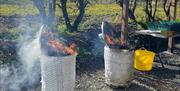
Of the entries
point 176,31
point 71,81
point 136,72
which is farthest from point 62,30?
point 71,81

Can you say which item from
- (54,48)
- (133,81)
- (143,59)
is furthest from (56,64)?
(143,59)

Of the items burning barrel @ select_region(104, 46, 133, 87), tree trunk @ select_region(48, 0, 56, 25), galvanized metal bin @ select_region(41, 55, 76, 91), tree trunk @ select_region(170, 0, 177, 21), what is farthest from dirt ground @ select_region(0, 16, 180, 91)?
tree trunk @ select_region(170, 0, 177, 21)

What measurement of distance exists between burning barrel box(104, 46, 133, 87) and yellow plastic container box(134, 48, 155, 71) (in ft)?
2.05

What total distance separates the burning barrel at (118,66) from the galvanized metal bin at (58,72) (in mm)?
1138

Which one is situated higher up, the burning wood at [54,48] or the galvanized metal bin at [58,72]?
the burning wood at [54,48]

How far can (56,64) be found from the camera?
487cm

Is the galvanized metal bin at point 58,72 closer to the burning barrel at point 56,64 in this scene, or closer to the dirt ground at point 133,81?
the burning barrel at point 56,64

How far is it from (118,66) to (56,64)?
146 centimetres

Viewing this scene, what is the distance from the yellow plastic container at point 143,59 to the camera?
6529 mm

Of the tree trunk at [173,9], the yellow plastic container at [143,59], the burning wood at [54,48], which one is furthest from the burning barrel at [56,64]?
the tree trunk at [173,9]

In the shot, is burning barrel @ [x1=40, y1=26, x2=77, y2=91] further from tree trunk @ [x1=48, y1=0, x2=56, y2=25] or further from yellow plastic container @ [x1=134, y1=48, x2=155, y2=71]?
tree trunk @ [x1=48, y1=0, x2=56, y2=25]

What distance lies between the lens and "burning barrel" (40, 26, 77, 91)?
4.88 meters

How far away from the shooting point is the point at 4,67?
21.7 ft

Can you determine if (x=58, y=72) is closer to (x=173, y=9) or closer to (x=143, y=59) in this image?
(x=143, y=59)
